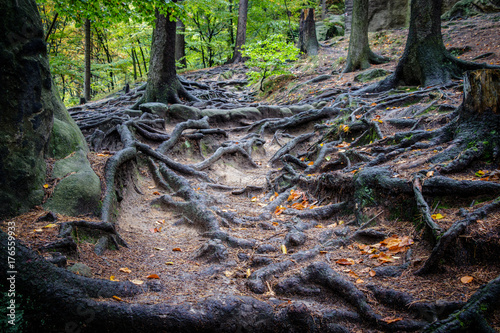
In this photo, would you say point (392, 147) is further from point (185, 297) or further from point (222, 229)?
point (185, 297)

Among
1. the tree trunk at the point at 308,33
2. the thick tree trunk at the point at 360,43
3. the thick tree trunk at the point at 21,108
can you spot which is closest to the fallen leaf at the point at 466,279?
the thick tree trunk at the point at 21,108

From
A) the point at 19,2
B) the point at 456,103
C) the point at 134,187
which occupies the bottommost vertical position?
the point at 134,187

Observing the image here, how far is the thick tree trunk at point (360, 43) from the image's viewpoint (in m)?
11.0

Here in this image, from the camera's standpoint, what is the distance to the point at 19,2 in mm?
3172

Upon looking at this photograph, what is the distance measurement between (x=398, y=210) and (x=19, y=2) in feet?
16.3

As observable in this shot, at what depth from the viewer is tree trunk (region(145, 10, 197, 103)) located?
9.25m

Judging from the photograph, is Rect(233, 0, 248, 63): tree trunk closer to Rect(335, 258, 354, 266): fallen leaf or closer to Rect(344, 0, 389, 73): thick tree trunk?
Rect(344, 0, 389, 73): thick tree trunk

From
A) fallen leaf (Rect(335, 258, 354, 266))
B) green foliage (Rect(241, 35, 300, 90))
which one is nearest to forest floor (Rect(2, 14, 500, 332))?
fallen leaf (Rect(335, 258, 354, 266))

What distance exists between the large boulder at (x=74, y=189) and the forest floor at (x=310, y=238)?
21 cm

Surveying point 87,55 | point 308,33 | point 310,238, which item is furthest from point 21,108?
point 308,33

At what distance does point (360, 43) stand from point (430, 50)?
441 cm

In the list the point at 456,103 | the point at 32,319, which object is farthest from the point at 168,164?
the point at 456,103

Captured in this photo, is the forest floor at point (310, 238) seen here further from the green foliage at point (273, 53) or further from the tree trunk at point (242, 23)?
the tree trunk at point (242, 23)

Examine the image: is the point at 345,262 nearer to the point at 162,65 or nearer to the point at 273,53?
the point at 162,65
